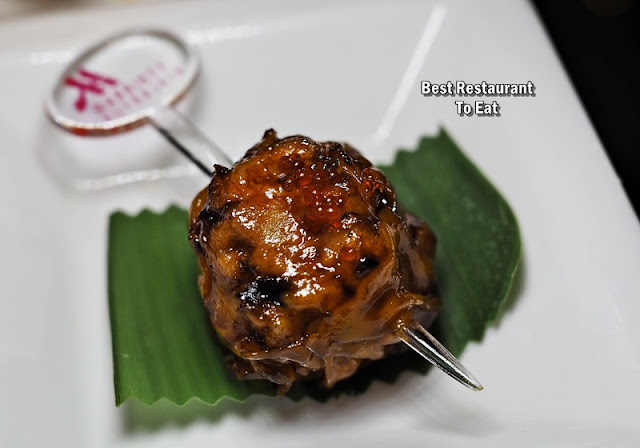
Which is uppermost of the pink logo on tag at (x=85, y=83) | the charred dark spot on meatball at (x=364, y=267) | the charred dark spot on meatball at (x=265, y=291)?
the charred dark spot on meatball at (x=364, y=267)

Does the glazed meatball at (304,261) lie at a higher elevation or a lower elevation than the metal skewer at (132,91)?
higher

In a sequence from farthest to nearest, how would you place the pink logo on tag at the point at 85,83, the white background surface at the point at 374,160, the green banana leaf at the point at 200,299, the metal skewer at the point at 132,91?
1. the pink logo on tag at the point at 85,83
2. the metal skewer at the point at 132,91
3. the green banana leaf at the point at 200,299
4. the white background surface at the point at 374,160

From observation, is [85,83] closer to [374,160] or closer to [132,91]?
[132,91]

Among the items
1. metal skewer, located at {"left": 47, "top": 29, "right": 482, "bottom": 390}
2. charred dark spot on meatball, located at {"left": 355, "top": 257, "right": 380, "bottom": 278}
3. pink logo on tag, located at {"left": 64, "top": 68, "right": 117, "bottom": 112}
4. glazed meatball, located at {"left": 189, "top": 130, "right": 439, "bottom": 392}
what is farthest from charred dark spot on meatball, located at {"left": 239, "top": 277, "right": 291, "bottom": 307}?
pink logo on tag, located at {"left": 64, "top": 68, "right": 117, "bottom": 112}

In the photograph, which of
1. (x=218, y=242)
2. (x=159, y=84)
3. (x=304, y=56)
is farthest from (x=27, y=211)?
(x=304, y=56)

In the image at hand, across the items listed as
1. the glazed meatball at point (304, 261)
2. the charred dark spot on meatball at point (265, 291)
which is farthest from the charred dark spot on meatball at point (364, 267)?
the charred dark spot on meatball at point (265, 291)

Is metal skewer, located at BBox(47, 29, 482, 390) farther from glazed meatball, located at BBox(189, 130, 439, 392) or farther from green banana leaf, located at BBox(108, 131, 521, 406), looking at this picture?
glazed meatball, located at BBox(189, 130, 439, 392)

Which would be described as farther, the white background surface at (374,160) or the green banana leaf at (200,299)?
the green banana leaf at (200,299)

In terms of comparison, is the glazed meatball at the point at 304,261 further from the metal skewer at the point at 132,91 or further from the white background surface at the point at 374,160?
the metal skewer at the point at 132,91

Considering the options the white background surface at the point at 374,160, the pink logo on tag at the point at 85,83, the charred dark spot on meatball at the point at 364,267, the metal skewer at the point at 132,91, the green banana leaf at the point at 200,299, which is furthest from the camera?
the pink logo on tag at the point at 85,83
